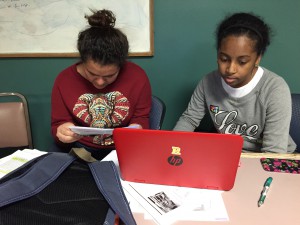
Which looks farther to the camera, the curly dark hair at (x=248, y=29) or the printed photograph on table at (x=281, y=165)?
the curly dark hair at (x=248, y=29)

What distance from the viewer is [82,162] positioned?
2.98 ft

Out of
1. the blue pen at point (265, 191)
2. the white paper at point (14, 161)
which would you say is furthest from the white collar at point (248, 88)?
the white paper at point (14, 161)

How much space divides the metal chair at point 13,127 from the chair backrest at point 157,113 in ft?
2.33

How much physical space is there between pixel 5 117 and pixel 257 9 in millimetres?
1631

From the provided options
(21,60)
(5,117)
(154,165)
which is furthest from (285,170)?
(21,60)

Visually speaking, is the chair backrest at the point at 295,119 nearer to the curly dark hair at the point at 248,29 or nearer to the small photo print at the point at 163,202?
the curly dark hair at the point at 248,29

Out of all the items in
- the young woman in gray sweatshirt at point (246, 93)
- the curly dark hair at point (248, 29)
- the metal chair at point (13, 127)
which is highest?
the curly dark hair at point (248, 29)

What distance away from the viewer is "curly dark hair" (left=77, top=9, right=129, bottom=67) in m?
1.11

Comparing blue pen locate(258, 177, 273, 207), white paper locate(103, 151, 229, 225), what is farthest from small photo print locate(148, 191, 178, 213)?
blue pen locate(258, 177, 273, 207)

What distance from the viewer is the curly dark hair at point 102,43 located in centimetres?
111

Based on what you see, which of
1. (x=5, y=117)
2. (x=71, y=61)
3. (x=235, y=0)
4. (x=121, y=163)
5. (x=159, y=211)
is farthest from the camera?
(x=71, y=61)

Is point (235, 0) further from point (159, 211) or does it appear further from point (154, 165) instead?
point (159, 211)

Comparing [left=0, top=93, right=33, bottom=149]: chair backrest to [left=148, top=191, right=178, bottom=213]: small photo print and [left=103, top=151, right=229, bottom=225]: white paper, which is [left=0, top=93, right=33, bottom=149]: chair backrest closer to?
[left=103, top=151, right=229, bottom=225]: white paper

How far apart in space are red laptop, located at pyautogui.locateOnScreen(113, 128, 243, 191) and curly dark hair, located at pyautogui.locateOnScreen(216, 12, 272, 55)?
57 centimetres
